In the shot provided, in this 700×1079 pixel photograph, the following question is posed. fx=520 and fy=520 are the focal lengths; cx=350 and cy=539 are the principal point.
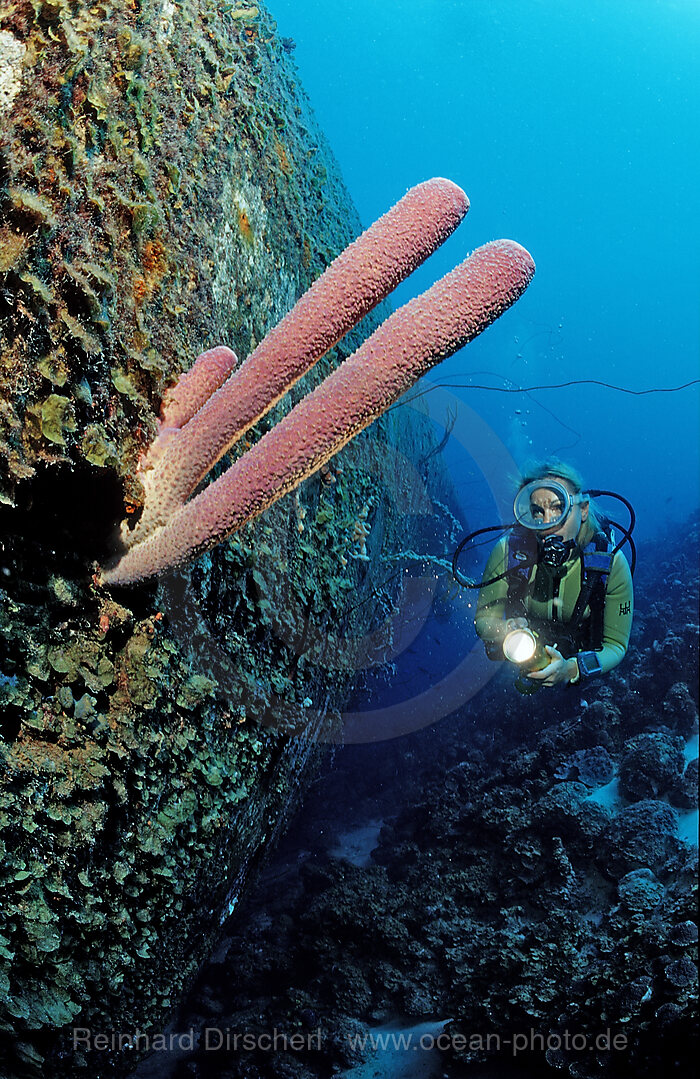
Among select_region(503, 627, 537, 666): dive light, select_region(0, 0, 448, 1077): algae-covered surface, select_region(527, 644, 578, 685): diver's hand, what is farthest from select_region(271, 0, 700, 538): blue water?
select_region(0, 0, 448, 1077): algae-covered surface

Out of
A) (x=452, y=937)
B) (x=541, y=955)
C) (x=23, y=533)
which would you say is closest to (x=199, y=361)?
(x=23, y=533)

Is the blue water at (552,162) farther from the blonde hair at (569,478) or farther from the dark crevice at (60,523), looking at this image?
the dark crevice at (60,523)

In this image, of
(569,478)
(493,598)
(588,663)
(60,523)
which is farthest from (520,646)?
(60,523)

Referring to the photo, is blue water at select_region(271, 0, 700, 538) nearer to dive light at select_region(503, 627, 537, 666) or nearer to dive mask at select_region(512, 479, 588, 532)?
dive mask at select_region(512, 479, 588, 532)

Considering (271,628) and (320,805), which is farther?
(320,805)

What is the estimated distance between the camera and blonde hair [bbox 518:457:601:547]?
176 inches

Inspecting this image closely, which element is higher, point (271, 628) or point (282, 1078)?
point (271, 628)

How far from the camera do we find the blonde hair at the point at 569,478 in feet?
14.6

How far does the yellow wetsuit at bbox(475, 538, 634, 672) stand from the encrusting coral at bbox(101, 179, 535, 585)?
11.6 ft

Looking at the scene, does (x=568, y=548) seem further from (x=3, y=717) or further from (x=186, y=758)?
(x=3, y=717)

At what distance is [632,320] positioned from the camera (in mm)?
86750

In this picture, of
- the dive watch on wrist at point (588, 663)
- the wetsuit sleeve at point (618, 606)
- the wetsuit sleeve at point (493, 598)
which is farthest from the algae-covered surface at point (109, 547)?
the wetsuit sleeve at point (618, 606)

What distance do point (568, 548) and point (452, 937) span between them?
3514 mm

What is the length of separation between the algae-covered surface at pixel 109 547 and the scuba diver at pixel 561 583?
2292 mm
